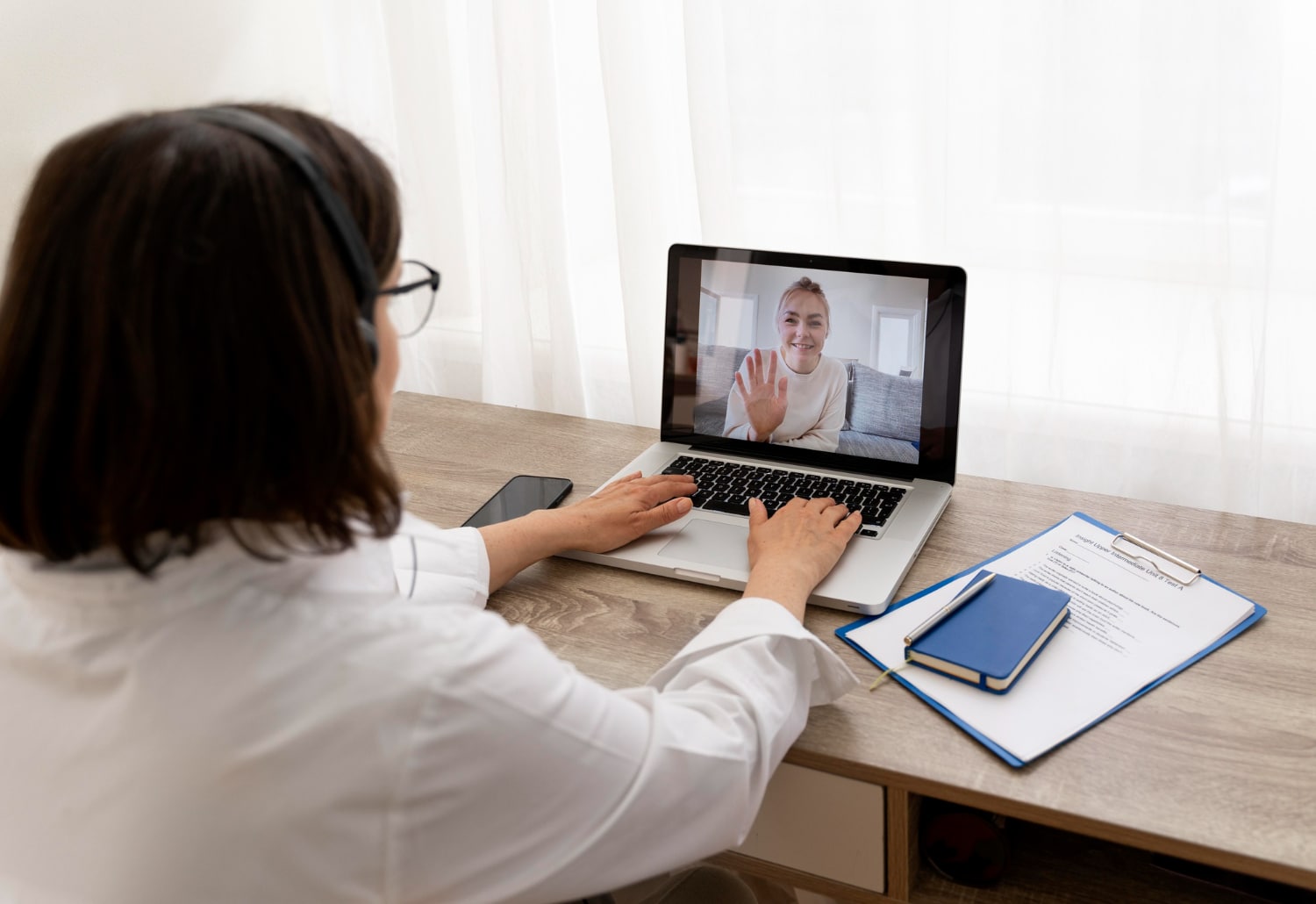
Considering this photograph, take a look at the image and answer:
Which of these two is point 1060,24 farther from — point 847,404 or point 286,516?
point 286,516

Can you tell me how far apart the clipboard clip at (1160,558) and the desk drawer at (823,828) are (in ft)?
1.30

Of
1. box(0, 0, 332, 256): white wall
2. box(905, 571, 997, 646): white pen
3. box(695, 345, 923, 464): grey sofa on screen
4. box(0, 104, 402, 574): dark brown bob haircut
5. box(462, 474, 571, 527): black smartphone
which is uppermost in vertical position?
box(0, 0, 332, 256): white wall

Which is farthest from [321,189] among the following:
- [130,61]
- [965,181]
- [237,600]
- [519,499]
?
[130,61]

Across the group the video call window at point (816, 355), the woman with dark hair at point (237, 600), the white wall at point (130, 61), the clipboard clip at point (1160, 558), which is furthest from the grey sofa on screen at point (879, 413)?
the white wall at point (130, 61)

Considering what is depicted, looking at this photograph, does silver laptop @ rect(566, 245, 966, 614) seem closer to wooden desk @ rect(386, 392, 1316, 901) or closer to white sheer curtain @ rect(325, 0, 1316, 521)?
wooden desk @ rect(386, 392, 1316, 901)

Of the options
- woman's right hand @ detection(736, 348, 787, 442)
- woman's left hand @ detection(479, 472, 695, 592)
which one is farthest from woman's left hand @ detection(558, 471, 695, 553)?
woman's right hand @ detection(736, 348, 787, 442)

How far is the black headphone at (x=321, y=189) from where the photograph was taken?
63 cm

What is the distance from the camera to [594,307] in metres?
1.98

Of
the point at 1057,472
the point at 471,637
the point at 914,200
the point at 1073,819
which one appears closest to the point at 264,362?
the point at 471,637

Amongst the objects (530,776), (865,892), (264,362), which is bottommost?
(865,892)

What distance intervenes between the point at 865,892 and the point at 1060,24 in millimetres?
1102

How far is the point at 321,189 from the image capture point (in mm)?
631

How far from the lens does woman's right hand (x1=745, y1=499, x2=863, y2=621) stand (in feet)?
3.38

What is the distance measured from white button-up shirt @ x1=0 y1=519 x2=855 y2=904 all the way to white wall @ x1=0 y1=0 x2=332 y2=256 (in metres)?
1.03
